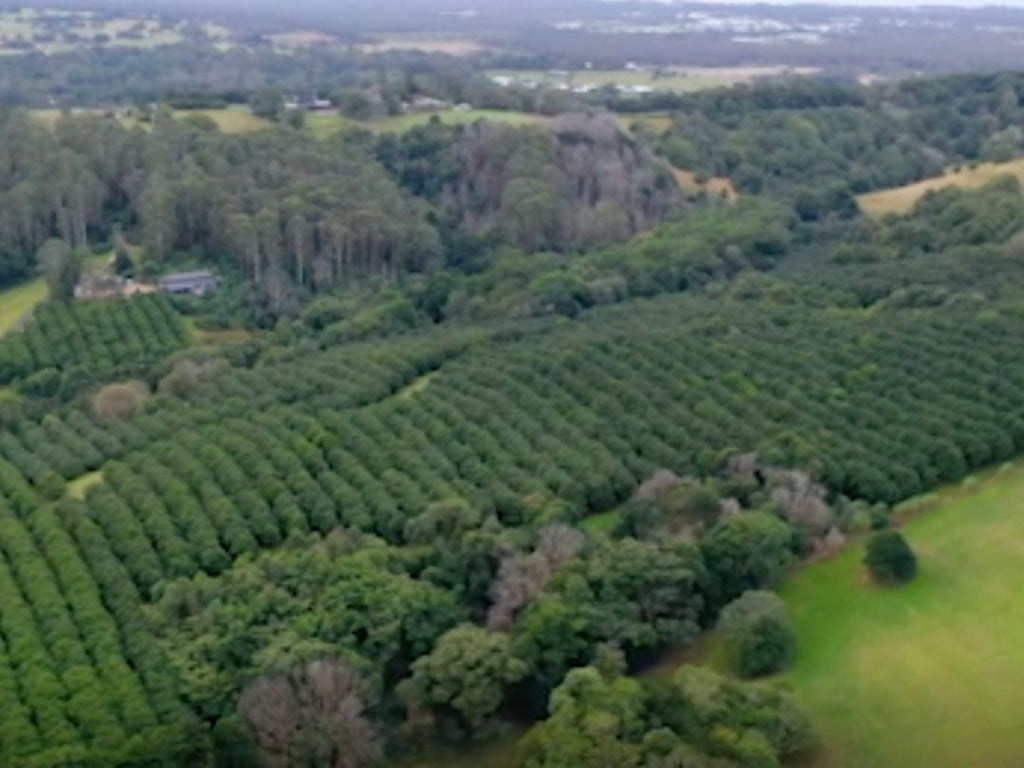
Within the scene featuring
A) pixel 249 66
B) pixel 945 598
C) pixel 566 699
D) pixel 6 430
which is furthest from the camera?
pixel 249 66

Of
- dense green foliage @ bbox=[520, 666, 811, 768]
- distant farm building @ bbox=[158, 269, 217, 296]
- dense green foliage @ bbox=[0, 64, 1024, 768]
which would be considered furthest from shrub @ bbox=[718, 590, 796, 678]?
distant farm building @ bbox=[158, 269, 217, 296]

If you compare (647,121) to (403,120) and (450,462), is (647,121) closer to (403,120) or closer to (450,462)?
(403,120)

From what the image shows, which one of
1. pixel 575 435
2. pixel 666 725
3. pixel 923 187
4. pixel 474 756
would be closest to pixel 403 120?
pixel 923 187

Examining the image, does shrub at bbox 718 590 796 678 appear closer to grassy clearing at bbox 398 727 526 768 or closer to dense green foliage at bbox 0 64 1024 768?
dense green foliage at bbox 0 64 1024 768

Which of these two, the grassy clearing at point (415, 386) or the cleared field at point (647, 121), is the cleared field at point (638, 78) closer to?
the cleared field at point (647, 121)

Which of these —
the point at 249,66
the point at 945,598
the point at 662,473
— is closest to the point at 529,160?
the point at 662,473

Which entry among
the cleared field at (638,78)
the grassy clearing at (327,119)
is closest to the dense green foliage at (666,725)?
the grassy clearing at (327,119)

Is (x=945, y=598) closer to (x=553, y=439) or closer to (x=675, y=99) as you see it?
(x=553, y=439)
